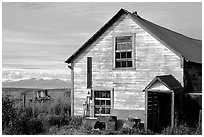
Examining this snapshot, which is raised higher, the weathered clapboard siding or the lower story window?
the weathered clapboard siding

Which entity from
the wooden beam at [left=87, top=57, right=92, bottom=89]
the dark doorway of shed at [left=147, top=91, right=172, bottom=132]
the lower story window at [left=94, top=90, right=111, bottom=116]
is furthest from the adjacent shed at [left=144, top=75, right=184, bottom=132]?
the wooden beam at [left=87, top=57, right=92, bottom=89]

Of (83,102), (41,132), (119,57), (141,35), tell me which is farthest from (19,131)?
(141,35)

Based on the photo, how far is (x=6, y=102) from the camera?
49.1 feet

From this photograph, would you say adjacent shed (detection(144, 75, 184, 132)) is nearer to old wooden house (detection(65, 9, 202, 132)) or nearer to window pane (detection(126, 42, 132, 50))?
old wooden house (detection(65, 9, 202, 132))

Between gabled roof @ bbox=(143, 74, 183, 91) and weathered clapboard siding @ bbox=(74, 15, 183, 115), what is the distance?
0.88 ft

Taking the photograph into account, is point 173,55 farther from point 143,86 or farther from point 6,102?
point 6,102

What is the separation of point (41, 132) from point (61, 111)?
16.6 ft

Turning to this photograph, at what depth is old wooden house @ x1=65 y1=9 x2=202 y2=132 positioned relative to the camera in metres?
17.1

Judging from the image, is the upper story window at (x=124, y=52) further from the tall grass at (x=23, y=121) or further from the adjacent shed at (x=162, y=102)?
the tall grass at (x=23, y=121)

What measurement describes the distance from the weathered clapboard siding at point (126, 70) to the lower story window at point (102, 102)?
37 cm

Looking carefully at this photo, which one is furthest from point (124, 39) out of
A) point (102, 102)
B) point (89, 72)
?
point (102, 102)

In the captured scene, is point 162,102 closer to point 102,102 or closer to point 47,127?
point 102,102

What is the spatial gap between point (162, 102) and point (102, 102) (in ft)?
A: 10.8

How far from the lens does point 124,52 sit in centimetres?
1827
